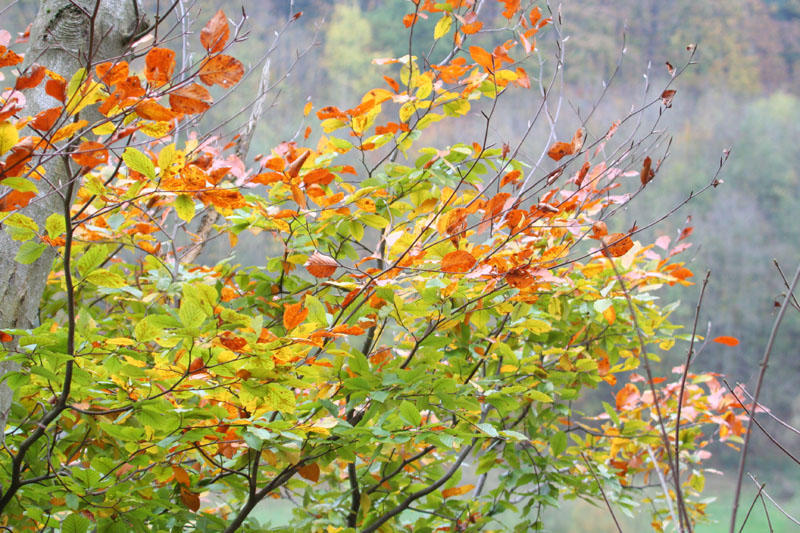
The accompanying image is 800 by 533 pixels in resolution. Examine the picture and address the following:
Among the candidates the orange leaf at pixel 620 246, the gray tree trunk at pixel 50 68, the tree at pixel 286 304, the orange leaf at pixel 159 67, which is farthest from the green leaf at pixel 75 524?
the orange leaf at pixel 620 246

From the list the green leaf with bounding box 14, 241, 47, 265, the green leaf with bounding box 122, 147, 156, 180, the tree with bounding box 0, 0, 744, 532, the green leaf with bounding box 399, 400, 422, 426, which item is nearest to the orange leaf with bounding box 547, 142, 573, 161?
the tree with bounding box 0, 0, 744, 532

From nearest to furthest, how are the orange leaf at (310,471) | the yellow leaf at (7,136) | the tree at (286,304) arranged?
the yellow leaf at (7,136), the tree at (286,304), the orange leaf at (310,471)

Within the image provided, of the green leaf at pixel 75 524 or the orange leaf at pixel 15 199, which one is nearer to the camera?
the orange leaf at pixel 15 199

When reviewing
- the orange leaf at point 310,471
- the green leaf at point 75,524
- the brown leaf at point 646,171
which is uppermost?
the brown leaf at point 646,171

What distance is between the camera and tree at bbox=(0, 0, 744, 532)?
509mm

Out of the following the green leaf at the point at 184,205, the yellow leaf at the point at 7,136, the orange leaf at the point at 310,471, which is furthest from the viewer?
the orange leaf at the point at 310,471

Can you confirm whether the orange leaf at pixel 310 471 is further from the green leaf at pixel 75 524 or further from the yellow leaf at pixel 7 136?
the yellow leaf at pixel 7 136

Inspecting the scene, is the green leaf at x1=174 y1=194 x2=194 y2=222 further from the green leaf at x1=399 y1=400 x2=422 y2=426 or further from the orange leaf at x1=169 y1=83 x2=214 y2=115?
the green leaf at x1=399 y1=400 x2=422 y2=426

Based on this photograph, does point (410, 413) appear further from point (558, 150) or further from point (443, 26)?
point (443, 26)

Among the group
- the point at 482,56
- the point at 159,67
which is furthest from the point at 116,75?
the point at 482,56

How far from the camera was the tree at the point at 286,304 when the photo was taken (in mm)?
509

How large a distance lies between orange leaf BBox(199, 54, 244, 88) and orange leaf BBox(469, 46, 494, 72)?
30cm

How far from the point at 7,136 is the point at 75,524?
442mm

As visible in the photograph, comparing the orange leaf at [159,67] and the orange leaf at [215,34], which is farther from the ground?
the orange leaf at [215,34]
